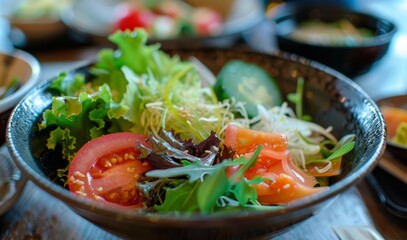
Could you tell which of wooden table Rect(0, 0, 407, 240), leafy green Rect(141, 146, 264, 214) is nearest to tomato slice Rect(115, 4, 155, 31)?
wooden table Rect(0, 0, 407, 240)

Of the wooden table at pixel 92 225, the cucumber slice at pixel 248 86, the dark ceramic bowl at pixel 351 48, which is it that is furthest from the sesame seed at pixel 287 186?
the dark ceramic bowl at pixel 351 48

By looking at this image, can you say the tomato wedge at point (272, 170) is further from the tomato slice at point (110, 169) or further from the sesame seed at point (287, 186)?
the tomato slice at point (110, 169)

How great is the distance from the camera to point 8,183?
1.29 metres

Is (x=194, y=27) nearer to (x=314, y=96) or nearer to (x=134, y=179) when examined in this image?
(x=314, y=96)

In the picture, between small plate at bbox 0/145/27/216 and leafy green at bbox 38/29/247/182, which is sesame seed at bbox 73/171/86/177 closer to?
leafy green at bbox 38/29/247/182

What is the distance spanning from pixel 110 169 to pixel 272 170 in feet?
1.30

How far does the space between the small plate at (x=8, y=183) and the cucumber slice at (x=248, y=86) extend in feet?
2.19

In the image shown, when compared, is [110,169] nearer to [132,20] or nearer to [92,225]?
[92,225]

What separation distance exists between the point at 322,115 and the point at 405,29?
1545 millimetres

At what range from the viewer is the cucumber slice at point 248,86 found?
148 centimetres

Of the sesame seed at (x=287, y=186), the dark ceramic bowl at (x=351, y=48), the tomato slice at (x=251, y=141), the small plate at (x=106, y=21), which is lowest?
the small plate at (x=106, y=21)

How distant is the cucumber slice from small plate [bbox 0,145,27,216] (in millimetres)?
668

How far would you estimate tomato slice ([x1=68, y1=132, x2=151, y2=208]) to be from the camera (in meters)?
1.06

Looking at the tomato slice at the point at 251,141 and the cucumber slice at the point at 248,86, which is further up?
the tomato slice at the point at 251,141
